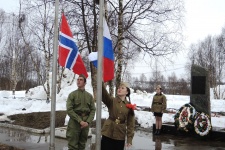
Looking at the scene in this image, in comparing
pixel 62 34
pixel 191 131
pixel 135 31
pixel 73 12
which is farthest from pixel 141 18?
pixel 62 34

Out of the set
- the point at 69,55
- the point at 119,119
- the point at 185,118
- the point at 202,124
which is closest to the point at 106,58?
the point at 119,119

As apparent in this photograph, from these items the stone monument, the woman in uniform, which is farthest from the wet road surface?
the woman in uniform

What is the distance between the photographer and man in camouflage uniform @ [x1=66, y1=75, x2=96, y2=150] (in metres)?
5.59

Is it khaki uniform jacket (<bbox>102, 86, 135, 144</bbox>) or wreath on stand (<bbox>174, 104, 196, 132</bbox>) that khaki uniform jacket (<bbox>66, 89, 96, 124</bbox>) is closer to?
khaki uniform jacket (<bbox>102, 86, 135, 144</bbox>)

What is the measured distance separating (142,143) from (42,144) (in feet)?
10.1

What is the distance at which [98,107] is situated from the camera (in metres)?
4.43

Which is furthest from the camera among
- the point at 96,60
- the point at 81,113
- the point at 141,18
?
the point at 141,18

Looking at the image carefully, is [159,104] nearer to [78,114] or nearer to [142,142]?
[142,142]

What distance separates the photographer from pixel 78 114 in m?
5.66

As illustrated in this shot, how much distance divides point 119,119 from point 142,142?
187 inches

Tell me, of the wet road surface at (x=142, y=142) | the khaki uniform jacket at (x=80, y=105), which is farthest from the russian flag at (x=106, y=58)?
the wet road surface at (x=142, y=142)

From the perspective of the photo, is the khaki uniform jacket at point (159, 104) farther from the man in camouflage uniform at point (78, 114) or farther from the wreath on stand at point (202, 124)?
the man in camouflage uniform at point (78, 114)

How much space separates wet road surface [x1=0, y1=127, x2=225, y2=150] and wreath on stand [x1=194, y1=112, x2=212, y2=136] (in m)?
0.30

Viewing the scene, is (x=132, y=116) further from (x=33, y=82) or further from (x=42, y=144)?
(x=33, y=82)
